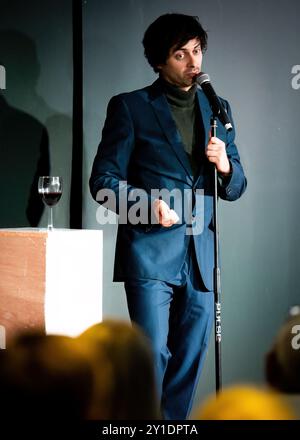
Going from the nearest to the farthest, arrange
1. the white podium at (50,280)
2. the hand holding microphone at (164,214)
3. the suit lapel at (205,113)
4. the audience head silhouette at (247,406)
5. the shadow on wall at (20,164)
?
the audience head silhouette at (247,406) → the hand holding microphone at (164,214) → the white podium at (50,280) → the suit lapel at (205,113) → the shadow on wall at (20,164)

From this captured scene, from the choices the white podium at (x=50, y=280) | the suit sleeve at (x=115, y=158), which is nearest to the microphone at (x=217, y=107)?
the suit sleeve at (x=115, y=158)

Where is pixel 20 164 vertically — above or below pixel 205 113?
below

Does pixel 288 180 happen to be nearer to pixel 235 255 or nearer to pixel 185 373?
pixel 235 255

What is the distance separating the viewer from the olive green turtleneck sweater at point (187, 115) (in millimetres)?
2186

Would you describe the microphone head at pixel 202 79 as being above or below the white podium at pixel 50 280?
above

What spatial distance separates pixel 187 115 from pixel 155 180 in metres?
0.31

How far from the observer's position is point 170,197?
2156 mm

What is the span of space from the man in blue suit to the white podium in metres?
0.14

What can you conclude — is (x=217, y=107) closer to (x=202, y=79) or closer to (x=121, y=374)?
(x=202, y=79)

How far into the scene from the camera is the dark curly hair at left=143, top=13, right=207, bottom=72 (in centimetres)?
219

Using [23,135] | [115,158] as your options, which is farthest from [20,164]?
[115,158]

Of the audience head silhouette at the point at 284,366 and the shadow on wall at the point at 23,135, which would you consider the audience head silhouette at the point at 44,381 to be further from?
the shadow on wall at the point at 23,135

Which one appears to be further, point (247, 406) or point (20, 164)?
point (20, 164)

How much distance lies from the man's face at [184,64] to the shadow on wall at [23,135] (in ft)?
2.66
